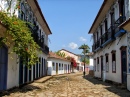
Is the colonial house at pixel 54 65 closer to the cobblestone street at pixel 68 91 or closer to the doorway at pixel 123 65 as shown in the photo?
the cobblestone street at pixel 68 91

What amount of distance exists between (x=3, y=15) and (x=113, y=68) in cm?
Answer: 939

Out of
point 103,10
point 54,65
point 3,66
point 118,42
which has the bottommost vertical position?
point 54,65

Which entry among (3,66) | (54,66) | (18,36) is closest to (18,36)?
(18,36)

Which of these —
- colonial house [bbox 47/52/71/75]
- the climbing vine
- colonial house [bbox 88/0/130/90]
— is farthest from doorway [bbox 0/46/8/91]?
colonial house [bbox 47/52/71/75]

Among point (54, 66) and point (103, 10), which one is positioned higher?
point (103, 10)

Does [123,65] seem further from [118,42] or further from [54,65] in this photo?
[54,65]

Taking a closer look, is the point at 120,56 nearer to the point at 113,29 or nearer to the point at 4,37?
the point at 113,29

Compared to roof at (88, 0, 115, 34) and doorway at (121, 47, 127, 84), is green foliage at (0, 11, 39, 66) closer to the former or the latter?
doorway at (121, 47, 127, 84)

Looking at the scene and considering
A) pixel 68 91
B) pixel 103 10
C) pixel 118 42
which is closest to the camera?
pixel 68 91

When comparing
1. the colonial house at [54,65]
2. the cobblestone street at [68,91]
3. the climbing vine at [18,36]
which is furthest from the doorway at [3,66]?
the colonial house at [54,65]

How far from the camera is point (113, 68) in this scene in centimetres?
1552

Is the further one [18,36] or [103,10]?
[103,10]

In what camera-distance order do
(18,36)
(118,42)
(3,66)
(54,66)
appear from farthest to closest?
(54,66), (118,42), (3,66), (18,36)

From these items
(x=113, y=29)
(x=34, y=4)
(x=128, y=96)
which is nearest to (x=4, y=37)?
(x=128, y=96)
